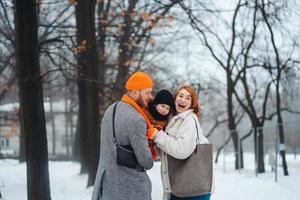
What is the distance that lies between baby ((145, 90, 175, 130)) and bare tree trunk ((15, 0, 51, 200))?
186 inches

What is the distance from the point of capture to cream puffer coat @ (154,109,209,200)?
4.57m

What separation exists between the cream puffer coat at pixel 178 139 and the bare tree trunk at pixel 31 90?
186 inches

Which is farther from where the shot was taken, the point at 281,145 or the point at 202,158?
the point at 281,145

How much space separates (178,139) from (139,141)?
50 cm

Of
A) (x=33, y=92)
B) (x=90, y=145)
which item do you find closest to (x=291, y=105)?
(x=90, y=145)

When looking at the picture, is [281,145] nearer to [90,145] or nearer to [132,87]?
[90,145]

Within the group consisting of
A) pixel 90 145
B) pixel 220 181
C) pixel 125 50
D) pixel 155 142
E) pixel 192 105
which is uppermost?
pixel 125 50

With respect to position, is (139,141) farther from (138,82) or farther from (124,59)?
(124,59)

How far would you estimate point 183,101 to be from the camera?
491 centimetres

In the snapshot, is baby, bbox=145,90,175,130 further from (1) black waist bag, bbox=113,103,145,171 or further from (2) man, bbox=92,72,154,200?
(1) black waist bag, bbox=113,103,145,171

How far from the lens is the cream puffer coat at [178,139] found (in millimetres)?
4566

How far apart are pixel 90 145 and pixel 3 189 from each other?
2652mm

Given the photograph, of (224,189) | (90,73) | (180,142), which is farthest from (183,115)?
(90,73)

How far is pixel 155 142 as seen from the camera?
15.1 ft
